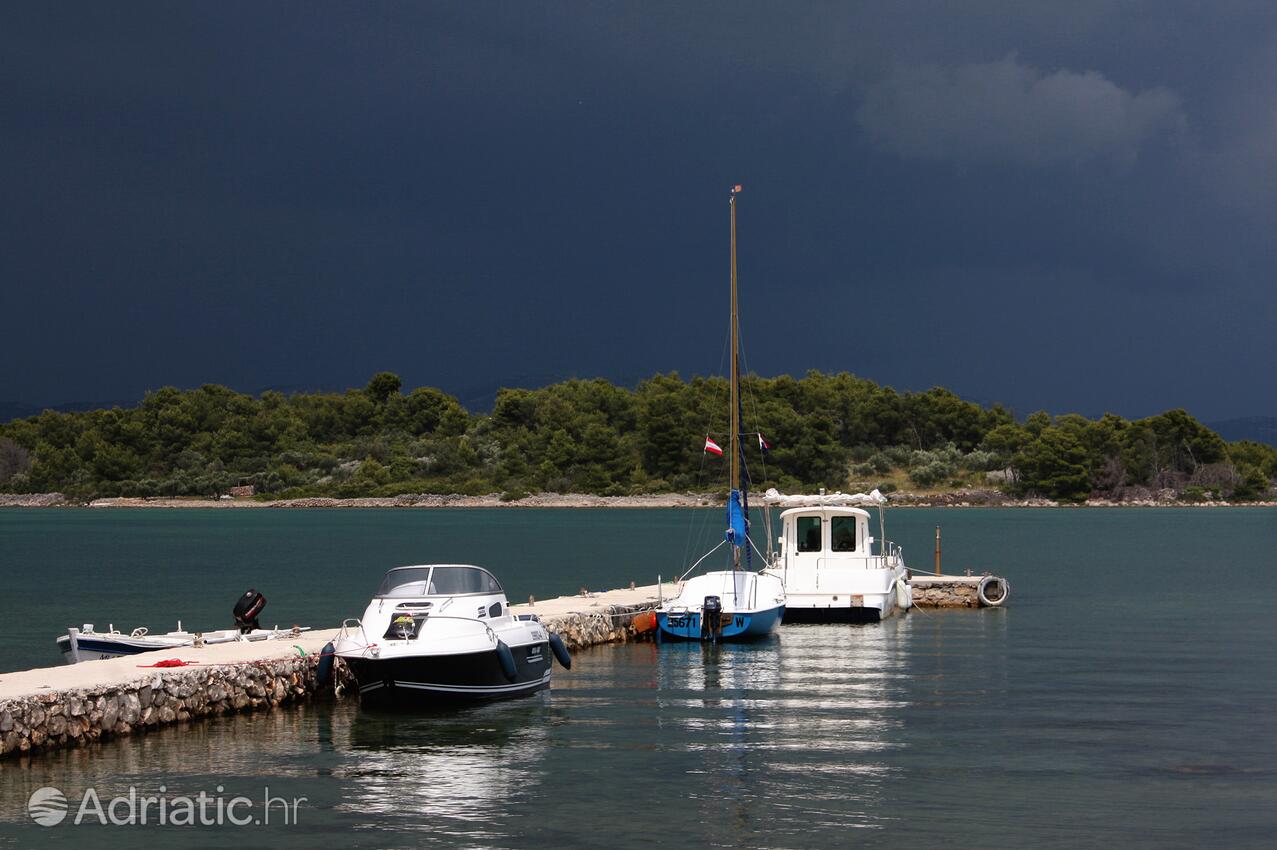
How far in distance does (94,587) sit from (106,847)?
45.8m

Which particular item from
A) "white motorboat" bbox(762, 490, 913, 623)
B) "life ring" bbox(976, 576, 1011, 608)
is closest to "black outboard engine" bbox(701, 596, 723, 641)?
"white motorboat" bbox(762, 490, 913, 623)

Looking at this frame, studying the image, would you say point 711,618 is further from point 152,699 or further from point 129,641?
point 152,699

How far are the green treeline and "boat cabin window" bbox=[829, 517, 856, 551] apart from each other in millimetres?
116829

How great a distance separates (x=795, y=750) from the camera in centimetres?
1997

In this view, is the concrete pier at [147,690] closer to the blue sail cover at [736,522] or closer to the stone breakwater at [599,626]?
the stone breakwater at [599,626]

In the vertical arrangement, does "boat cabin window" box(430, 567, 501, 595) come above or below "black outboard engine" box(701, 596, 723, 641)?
above

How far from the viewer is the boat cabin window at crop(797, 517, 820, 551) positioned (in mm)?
38500

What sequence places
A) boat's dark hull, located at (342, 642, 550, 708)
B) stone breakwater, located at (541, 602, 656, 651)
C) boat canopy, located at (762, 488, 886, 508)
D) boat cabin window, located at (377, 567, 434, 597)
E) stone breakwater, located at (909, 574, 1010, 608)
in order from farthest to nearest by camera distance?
stone breakwater, located at (909, 574, 1010, 608)
boat canopy, located at (762, 488, 886, 508)
stone breakwater, located at (541, 602, 656, 651)
boat cabin window, located at (377, 567, 434, 597)
boat's dark hull, located at (342, 642, 550, 708)

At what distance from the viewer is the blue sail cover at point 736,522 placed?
3434 cm

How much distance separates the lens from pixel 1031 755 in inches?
778

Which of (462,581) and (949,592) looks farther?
(949,592)

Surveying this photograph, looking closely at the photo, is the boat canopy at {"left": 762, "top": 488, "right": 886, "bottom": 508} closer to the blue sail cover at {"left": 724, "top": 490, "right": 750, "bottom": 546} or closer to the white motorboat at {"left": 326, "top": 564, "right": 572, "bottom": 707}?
the blue sail cover at {"left": 724, "top": 490, "right": 750, "bottom": 546}

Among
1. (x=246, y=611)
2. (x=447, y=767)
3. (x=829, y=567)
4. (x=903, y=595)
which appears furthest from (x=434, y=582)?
(x=903, y=595)

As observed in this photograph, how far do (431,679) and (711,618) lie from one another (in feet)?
37.2
